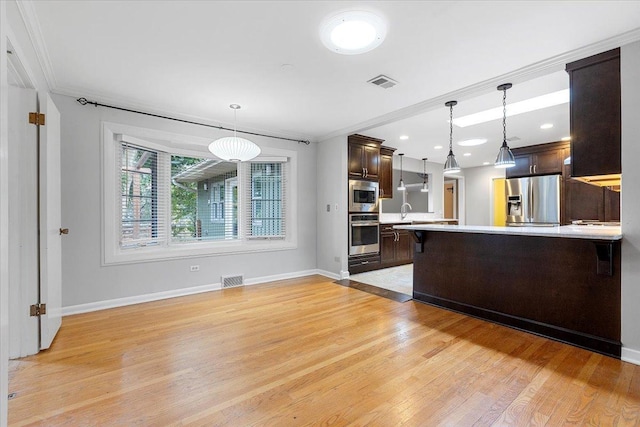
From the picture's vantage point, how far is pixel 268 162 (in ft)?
16.8

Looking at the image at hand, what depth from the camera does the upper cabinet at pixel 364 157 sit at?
519 cm

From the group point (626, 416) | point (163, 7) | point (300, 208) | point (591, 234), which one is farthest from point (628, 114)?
point (300, 208)

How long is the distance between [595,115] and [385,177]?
12.0ft

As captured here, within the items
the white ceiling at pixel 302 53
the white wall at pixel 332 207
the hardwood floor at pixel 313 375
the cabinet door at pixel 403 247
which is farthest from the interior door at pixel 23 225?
the cabinet door at pixel 403 247

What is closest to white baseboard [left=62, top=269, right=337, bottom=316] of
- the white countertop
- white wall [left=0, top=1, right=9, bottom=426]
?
the white countertop

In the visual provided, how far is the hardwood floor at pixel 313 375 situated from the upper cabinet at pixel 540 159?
4.31m

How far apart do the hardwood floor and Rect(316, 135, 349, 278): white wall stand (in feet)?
6.40

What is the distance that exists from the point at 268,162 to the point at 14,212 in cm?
329

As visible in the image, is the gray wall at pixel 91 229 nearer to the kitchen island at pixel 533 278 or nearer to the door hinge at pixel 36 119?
the door hinge at pixel 36 119

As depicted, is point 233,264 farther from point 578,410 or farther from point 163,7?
point 578,410

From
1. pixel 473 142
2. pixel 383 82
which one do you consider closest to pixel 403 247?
pixel 473 142

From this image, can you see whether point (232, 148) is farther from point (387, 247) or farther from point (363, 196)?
point (387, 247)

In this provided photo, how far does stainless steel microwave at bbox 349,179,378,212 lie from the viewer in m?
5.20

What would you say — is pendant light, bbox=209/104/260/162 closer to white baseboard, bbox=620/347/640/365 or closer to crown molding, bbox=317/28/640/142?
crown molding, bbox=317/28/640/142
